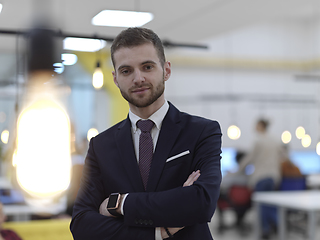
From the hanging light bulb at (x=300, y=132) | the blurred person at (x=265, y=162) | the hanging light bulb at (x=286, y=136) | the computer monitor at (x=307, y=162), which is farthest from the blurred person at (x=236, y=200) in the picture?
the hanging light bulb at (x=300, y=132)

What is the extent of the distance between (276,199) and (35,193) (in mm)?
5835

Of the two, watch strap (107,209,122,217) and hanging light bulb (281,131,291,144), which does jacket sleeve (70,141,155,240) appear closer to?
watch strap (107,209,122,217)

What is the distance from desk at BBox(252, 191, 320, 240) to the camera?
217 inches

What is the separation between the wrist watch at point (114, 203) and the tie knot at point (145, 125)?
0.26 metres

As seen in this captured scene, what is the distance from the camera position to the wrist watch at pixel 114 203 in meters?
1.49

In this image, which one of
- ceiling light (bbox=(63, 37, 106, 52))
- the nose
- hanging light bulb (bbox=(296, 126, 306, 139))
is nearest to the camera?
the nose

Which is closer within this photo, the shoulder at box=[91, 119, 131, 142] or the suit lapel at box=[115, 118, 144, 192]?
the suit lapel at box=[115, 118, 144, 192]

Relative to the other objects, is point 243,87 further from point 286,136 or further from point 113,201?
point 113,201

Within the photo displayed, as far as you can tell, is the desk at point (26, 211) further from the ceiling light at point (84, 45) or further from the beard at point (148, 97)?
the beard at point (148, 97)

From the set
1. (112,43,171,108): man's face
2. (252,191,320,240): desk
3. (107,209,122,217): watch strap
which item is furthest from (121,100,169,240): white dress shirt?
(252,191,320,240): desk

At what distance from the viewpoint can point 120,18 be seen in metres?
5.45

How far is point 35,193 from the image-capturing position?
2.47 ft

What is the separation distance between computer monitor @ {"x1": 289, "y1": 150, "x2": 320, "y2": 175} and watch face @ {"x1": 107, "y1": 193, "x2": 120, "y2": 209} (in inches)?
355

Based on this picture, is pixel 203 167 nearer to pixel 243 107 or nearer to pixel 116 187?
pixel 116 187
